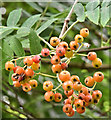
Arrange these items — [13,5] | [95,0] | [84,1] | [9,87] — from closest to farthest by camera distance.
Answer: [95,0], [84,1], [9,87], [13,5]

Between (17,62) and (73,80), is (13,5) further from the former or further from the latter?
(73,80)

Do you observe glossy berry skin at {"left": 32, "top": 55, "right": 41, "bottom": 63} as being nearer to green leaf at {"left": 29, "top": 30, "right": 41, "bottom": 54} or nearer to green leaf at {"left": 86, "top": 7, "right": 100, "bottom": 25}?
green leaf at {"left": 29, "top": 30, "right": 41, "bottom": 54}

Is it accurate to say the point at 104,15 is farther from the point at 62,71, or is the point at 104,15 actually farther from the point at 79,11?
the point at 62,71

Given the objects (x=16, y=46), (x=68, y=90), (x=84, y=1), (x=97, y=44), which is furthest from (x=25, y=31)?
(x=97, y=44)

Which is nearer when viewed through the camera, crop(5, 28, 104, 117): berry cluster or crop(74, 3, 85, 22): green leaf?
crop(5, 28, 104, 117): berry cluster

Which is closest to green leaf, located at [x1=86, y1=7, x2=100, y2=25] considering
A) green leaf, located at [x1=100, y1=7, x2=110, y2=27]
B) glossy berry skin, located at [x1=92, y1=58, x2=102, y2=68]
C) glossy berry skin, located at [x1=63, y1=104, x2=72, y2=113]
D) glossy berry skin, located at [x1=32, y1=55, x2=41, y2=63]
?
green leaf, located at [x1=100, y1=7, x2=110, y2=27]

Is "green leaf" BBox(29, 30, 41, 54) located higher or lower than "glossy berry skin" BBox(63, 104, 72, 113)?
higher

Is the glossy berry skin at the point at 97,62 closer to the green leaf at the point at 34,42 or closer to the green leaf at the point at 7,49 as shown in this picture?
the green leaf at the point at 34,42

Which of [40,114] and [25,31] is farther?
[40,114]

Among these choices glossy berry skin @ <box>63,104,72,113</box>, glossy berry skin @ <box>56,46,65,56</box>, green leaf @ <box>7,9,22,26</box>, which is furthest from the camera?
green leaf @ <box>7,9,22,26</box>
